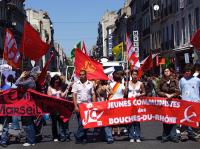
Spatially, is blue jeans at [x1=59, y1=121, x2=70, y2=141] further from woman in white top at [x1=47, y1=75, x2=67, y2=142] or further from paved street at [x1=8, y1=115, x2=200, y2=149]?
paved street at [x1=8, y1=115, x2=200, y2=149]

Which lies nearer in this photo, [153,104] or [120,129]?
[153,104]

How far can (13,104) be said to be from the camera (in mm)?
13711

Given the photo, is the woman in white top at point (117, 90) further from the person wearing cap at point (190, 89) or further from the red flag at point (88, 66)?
the person wearing cap at point (190, 89)

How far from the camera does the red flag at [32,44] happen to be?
14305 mm

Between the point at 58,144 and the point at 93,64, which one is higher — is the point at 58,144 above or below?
below

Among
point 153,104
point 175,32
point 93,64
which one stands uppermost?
point 175,32

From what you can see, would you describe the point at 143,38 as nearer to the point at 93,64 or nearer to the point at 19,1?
the point at 19,1

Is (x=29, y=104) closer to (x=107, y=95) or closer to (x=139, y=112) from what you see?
(x=107, y=95)

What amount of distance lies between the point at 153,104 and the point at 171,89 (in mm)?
582

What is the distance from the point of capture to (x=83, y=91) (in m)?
13.5

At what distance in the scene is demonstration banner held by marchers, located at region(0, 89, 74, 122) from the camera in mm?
13680

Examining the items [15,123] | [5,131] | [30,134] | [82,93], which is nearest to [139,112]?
[82,93]

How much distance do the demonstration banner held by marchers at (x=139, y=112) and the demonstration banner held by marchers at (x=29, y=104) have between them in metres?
0.65

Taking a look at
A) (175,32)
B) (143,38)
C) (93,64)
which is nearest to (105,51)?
(143,38)
